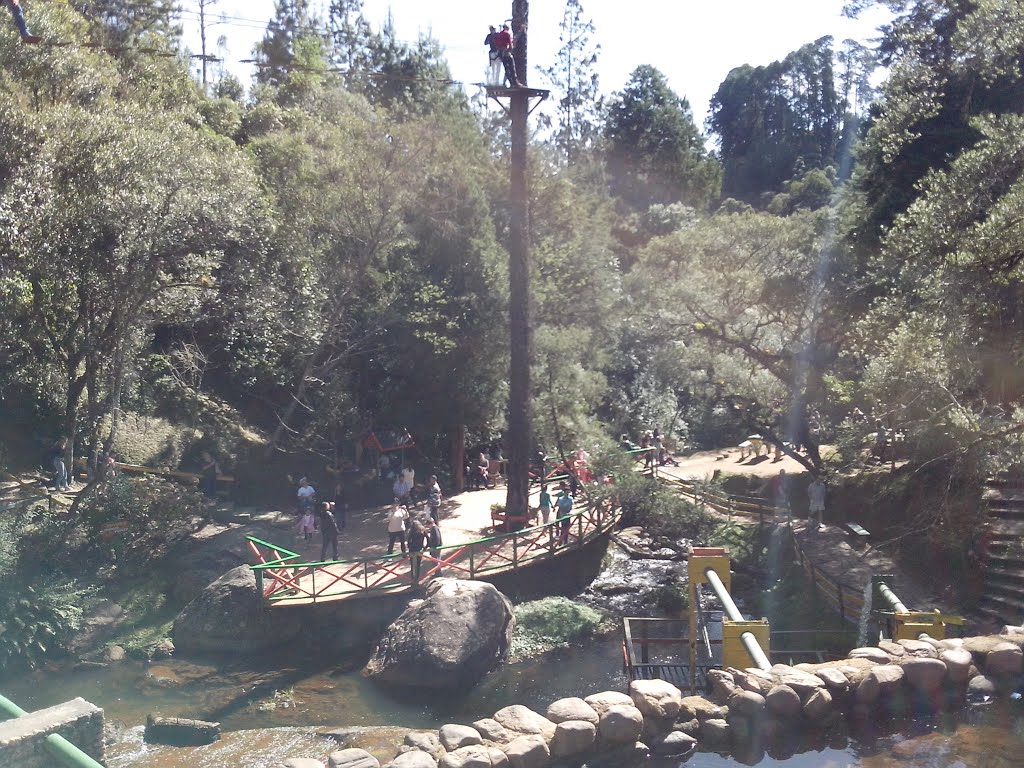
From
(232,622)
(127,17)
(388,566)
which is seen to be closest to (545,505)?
(388,566)

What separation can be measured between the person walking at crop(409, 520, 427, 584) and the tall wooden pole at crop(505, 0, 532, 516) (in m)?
3.64

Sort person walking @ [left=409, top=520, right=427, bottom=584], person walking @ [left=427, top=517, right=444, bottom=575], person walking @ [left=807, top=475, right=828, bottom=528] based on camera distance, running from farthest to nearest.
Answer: person walking @ [left=807, top=475, right=828, bottom=528] < person walking @ [left=427, top=517, right=444, bottom=575] < person walking @ [left=409, top=520, right=427, bottom=584]

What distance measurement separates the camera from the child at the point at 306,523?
1958 cm

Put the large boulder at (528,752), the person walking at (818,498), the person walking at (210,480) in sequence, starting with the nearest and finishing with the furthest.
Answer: the large boulder at (528,752) → the person walking at (818,498) → the person walking at (210,480)

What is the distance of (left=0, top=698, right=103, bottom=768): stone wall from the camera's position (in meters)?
5.38

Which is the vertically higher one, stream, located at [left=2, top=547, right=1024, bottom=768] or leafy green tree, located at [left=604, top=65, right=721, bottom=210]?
leafy green tree, located at [left=604, top=65, right=721, bottom=210]

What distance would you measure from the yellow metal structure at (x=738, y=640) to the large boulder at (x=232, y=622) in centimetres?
987

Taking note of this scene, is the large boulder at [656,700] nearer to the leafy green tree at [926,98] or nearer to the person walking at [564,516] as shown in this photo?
the person walking at [564,516]

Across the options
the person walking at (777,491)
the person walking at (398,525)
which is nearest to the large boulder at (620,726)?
the person walking at (398,525)

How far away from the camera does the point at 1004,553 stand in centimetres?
1656

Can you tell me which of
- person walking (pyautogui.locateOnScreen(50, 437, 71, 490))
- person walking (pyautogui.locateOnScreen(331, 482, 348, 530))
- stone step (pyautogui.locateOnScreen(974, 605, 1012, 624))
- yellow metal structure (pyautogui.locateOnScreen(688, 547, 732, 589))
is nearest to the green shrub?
person walking (pyautogui.locateOnScreen(50, 437, 71, 490))

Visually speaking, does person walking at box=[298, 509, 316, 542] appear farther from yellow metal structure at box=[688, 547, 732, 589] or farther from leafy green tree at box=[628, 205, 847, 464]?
leafy green tree at box=[628, 205, 847, 464]

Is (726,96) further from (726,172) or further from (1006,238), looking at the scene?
(1006,238)

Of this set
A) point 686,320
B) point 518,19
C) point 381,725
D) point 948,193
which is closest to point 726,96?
point 686,320
